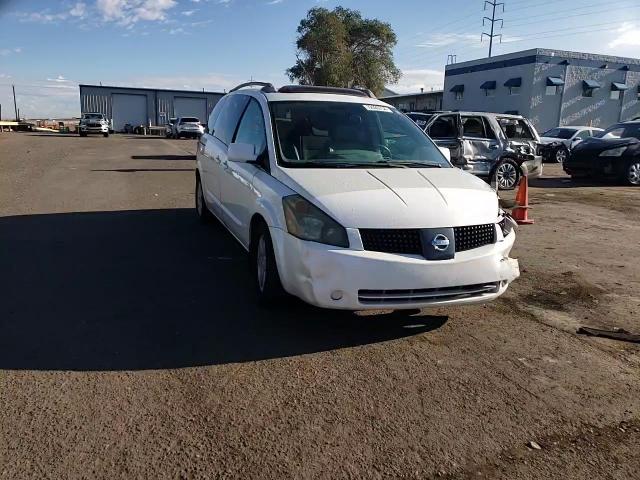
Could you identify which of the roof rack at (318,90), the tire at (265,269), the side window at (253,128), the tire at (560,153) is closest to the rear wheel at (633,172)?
the tire at (560,153)

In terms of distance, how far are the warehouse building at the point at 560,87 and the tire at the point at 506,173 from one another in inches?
1119

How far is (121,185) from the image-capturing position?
12.2 metres

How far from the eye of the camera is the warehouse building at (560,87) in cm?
3891

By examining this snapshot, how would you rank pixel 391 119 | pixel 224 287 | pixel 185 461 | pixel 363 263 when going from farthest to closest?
pixel 391 119 → pixel 224 287 → pixel 363 263 → pixel 185 461

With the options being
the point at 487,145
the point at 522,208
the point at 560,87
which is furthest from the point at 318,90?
the point at 560,87

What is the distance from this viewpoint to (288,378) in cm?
350

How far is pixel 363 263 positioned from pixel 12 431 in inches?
86.2

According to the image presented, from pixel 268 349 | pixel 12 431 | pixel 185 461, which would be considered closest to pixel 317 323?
pixel 268 349

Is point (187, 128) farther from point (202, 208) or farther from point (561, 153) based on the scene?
point (202, 208)

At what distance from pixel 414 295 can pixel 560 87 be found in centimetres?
4072

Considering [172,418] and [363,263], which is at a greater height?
[363,263]

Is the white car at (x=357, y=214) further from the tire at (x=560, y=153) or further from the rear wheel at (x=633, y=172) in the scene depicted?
the tire at (x=560, y=153)

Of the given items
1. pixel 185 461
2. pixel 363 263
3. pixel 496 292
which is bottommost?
pixel 185 461

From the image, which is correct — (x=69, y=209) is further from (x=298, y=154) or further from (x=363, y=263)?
(x=363, y=263)
